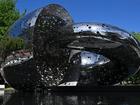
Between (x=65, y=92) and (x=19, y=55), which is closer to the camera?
(x=19, y=55)

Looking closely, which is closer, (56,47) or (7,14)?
(56,47)

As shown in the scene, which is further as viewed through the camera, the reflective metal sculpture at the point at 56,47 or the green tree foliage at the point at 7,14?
the green tree foliage at the point at 7,14

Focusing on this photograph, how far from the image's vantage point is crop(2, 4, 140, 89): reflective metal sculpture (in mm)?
15617

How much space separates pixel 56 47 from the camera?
16969 mm

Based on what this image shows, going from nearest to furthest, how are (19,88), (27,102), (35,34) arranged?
(27,102) → (35,34) → (19,88)

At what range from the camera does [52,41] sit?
16.5 m

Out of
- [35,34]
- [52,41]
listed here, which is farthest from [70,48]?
[35,34]

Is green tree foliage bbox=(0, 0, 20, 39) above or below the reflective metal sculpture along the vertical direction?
above

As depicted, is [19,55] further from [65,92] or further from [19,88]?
[65,92]

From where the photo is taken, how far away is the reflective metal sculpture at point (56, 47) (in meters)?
15.6

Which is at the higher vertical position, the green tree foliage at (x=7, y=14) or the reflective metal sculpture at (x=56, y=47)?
the green tree foliage at (x=7, y=14)

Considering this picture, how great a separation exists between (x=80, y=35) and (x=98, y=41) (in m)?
0.81

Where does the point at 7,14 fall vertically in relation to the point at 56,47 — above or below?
above

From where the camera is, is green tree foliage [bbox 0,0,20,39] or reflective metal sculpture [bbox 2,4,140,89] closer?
reflective metal sculpture [bbox 2,4,140,89]
